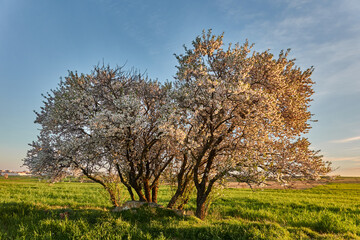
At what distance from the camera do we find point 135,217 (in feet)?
40.4

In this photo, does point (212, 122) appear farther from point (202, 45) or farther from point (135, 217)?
point (135, 217)

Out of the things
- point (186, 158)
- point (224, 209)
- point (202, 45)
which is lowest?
point (224, 209)

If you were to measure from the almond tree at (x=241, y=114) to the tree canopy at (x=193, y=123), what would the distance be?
0.20ft

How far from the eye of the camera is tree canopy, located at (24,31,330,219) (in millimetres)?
11969

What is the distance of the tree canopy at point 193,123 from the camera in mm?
11969

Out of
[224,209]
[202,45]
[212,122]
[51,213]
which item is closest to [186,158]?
[212,122]

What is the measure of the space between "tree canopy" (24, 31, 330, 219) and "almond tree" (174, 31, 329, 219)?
6 centimetres

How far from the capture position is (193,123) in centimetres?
1284

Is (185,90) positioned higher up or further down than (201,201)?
higher up

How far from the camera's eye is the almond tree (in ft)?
38.5

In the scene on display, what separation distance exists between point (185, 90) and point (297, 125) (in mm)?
8124

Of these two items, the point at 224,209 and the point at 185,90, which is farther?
the point at 224,209

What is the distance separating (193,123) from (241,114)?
3.00 meters

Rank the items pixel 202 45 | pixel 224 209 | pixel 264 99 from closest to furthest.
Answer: pixel 264 99, pixel 202 45, pixel 224 209
